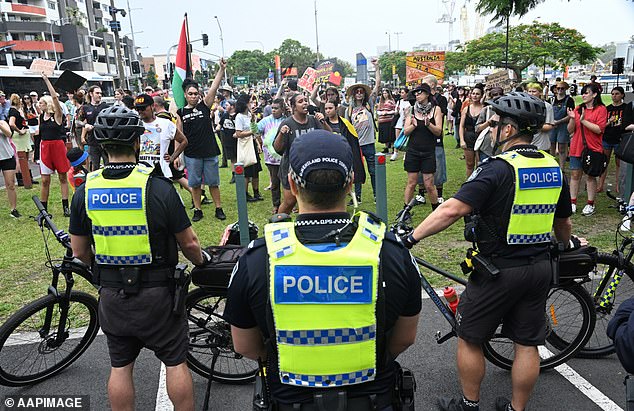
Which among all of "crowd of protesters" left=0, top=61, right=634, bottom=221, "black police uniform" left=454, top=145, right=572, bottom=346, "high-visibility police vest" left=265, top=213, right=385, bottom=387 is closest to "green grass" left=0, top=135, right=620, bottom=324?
"crowd of protesters" left=0, top=61, right=634, bottom=221

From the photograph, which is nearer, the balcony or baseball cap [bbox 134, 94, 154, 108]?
baseball cap [bbox 134, 94, 154, 108]

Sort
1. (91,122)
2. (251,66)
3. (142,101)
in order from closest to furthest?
(142,101)
(91,122)
(251,66)

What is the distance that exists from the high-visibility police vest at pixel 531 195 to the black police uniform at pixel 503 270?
0.04 meters

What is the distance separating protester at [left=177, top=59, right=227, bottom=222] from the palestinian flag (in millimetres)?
424

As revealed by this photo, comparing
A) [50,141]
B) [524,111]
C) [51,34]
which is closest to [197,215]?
[50,141]

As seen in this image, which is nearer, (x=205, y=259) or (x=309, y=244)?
(x=309, y=244)

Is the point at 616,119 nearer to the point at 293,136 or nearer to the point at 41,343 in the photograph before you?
the point at 293,136

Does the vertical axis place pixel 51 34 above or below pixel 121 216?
above

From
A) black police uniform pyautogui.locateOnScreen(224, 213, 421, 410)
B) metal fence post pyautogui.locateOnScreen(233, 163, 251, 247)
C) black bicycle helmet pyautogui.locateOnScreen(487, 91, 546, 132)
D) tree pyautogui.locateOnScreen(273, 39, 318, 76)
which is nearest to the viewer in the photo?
black police uniform pyautogui.locateOnScreen(224, 213, 421, 410)

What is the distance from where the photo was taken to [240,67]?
10081 centimetres

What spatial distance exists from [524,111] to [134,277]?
2.45 meters

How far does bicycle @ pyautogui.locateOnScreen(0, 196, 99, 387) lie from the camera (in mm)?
3504

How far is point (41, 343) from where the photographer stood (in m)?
3.78

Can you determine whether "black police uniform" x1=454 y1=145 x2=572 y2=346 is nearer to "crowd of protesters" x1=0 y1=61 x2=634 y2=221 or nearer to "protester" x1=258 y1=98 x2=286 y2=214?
"crowd of protesters" x1=0 y1=61 x2=634 y2=221
